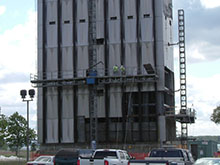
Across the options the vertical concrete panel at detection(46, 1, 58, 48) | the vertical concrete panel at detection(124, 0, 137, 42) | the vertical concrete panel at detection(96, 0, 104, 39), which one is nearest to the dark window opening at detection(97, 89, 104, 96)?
the vertical concrete panel at detection(96, 0, 104, 39)

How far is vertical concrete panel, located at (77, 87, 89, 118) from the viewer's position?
6656cm

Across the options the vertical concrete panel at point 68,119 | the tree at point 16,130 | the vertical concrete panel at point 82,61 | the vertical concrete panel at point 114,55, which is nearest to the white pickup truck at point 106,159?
the vertical concrete panel at point 114,55

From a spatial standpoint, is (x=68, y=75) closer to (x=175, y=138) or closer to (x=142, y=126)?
(x=142, y=126)

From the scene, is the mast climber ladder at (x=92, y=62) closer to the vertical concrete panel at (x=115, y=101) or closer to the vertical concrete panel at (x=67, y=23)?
the vertical concrete panel at (x=115, y=101)

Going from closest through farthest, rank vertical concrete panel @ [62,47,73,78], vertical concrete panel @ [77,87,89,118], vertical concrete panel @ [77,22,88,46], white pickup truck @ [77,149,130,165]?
white pickup truck @ [77,149,130,165], vertical concrete panel @ [77,87,89,118], vertical concrete panel @ [77,22,88,46], vertical concrete panel @ [62,47,73,78]

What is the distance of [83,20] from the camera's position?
6775 cm

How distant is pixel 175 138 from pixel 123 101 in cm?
1129

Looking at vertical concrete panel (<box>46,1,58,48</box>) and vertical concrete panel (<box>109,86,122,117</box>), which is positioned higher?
vertical concrete panel (<box>46,1,58,48</box>)

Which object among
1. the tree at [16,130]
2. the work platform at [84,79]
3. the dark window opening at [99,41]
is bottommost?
the tree at [16,130]

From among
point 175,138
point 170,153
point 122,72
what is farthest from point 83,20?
point 170,153

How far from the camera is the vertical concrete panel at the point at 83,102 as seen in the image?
2621 inches

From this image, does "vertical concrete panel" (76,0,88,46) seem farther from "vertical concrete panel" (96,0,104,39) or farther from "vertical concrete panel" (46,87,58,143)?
"vertical concrete panel" (46,87,58,143)

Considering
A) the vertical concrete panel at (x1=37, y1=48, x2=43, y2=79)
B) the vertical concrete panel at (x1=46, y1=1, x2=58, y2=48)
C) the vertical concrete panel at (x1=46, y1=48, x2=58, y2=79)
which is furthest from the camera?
the vertical concrete panel at (x1=37, y1=48, x2=43, y2=79)

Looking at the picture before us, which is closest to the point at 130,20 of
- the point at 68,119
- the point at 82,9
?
the point at 82,9
